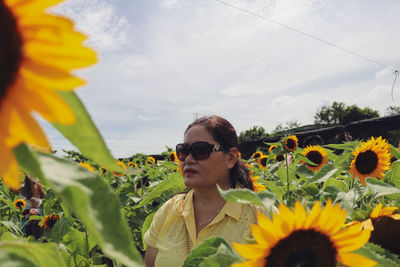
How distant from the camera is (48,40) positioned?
312 mm

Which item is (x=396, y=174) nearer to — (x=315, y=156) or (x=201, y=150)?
(x=201, y=150)

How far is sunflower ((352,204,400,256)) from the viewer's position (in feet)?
2.88

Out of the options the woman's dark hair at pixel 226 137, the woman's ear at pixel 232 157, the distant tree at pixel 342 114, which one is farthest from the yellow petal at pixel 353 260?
the distant tree at pixel 342 114

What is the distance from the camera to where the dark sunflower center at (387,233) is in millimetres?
876

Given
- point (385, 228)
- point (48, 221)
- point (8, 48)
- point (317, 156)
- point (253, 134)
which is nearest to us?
point (8, 48)

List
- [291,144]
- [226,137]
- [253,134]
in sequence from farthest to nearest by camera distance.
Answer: [253,134] → [291,144] → [226,137]

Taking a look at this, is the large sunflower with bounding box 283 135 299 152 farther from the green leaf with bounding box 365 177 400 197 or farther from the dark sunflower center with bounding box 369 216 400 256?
the dark sunflower center with bounding box 369 216 400 256

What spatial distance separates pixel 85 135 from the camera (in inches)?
14.3

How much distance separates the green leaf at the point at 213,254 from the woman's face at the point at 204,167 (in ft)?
4.75

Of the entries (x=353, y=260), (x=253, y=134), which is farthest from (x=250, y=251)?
(x=253, y=134)

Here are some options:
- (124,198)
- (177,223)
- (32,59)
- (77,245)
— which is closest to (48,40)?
(32,59)

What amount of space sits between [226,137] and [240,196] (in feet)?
5.74

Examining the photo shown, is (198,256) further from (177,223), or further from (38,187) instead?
(38,187)

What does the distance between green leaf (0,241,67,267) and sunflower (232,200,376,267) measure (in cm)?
28
